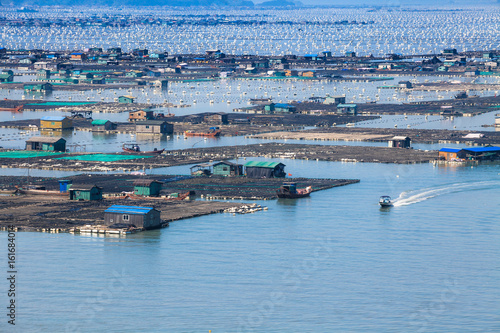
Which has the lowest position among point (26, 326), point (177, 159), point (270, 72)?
point (26, 326)

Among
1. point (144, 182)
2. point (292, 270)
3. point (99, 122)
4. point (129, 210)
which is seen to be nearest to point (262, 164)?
point (144, 182)

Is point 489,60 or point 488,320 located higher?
point 489,60

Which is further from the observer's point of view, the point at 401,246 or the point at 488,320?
the point at 401,246

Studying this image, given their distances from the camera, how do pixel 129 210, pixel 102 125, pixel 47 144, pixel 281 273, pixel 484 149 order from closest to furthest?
pixel 281 273 < pixel 129 210 < pixel 484 149 < pixel 47 144 < pixel 102 125

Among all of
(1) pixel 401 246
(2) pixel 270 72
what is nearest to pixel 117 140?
(1) pixel 401 246

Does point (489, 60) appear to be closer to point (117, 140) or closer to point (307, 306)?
point (117, 140)

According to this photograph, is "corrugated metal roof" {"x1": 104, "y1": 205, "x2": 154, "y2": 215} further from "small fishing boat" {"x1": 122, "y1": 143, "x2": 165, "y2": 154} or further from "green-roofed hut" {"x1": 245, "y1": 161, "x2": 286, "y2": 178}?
"small fishing boat" {"x1": 122, "y1": 143, "x2": 165, "y2": 154}

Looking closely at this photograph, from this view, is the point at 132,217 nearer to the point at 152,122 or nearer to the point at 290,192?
the point at 290,192
